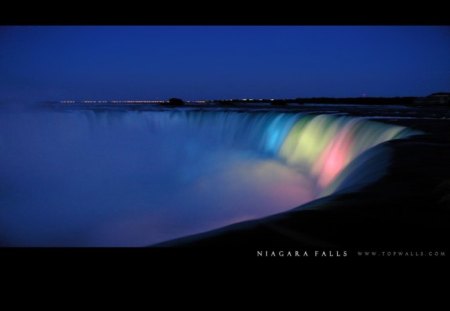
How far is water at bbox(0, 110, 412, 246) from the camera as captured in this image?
140 inches

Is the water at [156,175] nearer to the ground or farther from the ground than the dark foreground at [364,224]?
farther from the ground

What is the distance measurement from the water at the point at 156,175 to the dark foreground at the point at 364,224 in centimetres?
46

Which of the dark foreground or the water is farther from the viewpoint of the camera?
the water

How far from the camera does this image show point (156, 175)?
6.27 meters

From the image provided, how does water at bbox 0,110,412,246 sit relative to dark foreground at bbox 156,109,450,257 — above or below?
above

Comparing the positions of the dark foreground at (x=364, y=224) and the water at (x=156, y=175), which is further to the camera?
the water at (x=156, y=175)

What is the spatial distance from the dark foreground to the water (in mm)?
459

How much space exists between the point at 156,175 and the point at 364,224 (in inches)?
211

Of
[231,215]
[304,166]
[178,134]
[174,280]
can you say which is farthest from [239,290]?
[178,134]

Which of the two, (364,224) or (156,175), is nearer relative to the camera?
(364,224)

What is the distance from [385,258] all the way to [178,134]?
10262 millimetres

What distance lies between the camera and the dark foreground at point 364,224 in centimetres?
107

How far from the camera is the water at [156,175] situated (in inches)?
140

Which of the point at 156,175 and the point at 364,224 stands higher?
the point at 156,175
